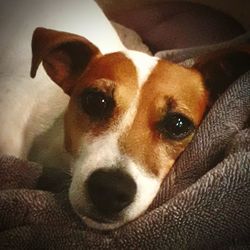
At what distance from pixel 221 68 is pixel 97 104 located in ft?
0.97

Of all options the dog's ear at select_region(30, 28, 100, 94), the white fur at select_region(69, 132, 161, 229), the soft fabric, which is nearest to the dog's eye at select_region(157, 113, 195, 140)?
the white fur at select_region(69, 132, 161, 229)

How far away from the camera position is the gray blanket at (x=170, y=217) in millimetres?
752

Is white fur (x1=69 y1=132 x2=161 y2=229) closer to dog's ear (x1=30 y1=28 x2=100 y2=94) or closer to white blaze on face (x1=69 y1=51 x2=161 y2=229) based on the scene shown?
white blaze on face (x1=69 y1=51 x2=161 y2=229)

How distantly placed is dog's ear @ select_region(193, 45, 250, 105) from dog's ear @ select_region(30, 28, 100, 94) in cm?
26

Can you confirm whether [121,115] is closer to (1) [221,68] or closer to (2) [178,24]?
(1) [221,68]

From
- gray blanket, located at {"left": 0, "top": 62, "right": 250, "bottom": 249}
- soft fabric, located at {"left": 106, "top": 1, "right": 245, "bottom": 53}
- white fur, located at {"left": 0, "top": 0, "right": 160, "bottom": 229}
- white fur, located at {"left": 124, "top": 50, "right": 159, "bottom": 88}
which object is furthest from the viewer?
soft fabric, located at {"left": 106, "top": 1, "right": 245, "bottom": 53}

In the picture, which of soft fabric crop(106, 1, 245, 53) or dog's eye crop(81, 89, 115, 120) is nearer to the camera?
dog's eye crop(81, 89, 115, 120)

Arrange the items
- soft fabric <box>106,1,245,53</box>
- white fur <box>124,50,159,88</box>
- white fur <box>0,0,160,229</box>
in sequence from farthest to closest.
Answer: soft fabric <box>106,1,245,53</box>
white fur <box>124,50,159,88</box>
white fur <box>0,0,160,229</box>

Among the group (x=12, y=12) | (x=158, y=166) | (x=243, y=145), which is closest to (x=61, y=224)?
(x=158, y=166)

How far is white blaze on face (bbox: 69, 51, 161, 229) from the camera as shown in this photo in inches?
32.8

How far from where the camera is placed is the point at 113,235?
2.58ft

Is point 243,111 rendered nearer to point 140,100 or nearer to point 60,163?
point 140,100

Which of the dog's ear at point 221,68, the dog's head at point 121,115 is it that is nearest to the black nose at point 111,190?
the dog's head at point 121,115

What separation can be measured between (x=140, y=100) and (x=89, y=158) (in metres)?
0.16
